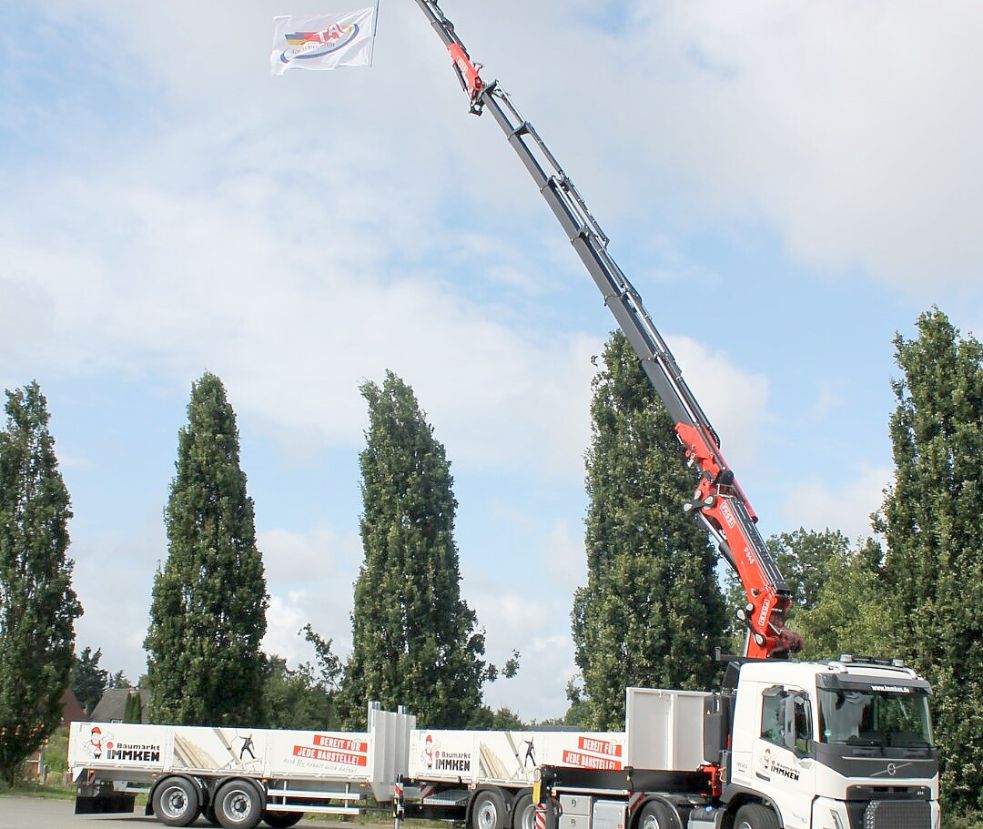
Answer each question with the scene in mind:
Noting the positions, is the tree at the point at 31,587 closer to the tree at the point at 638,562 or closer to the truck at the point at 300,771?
the truck at the point at 300,771

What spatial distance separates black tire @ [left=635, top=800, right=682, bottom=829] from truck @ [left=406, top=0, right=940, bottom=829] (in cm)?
2

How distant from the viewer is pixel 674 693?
17.2 metres

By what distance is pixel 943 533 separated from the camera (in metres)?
22.4

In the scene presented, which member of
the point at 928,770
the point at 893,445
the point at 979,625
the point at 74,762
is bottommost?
the point at 74,762

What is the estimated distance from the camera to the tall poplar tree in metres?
30.4

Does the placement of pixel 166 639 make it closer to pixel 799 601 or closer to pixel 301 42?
pixel 301 42


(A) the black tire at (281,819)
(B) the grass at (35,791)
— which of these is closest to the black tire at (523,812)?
(A) the black tire at (281,819)

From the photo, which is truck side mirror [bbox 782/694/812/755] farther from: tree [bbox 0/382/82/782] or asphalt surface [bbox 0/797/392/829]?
tree [bbox 0/382/82/782]

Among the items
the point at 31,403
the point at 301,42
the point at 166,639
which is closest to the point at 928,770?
the point at 301,42

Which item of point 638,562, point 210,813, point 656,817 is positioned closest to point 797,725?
point 656,817

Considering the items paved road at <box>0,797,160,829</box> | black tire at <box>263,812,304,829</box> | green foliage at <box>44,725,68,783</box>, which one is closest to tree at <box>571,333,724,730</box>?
black tire at <box>263,812,304,829</box>

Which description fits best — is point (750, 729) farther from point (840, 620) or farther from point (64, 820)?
point (840, 620)

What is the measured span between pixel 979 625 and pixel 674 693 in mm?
8314

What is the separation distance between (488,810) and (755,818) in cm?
751
